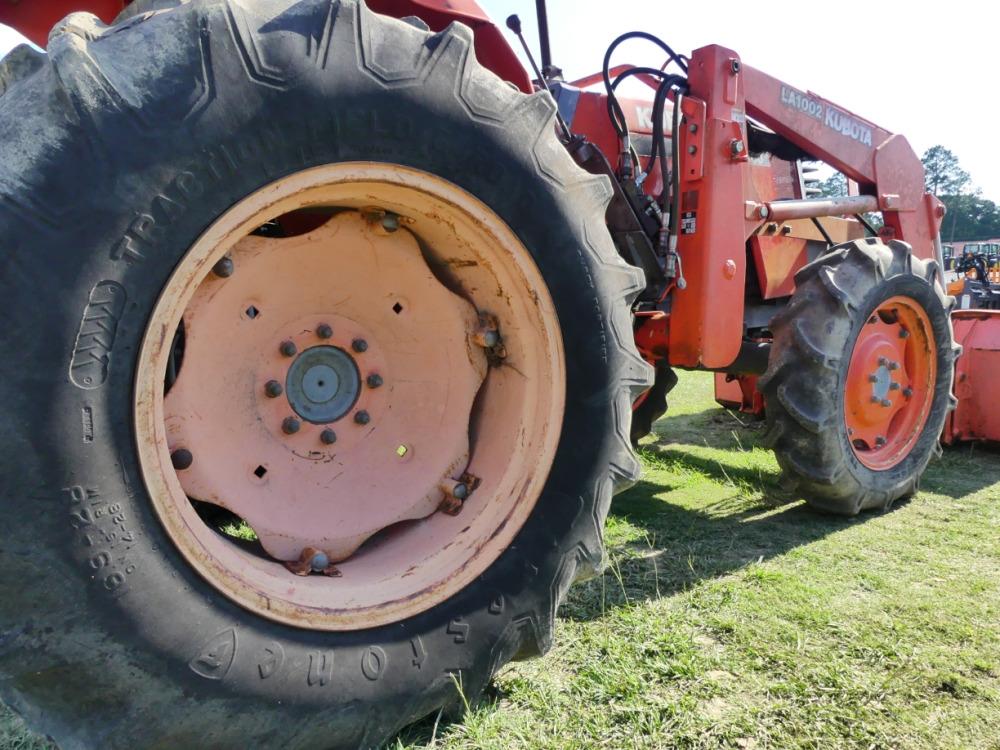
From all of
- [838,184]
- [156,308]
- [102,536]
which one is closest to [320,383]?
[156,308]

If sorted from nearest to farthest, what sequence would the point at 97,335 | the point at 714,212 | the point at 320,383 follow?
the point at 97,335 → the point at 320,383 → the point at 714,212

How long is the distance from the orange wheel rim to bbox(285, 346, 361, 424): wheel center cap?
A: 2.63 metres

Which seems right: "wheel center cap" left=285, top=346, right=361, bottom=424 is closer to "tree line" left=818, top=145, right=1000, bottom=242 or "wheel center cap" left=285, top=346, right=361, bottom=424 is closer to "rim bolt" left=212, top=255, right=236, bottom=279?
"rim bolt" left=212, top=255, right=236, bottom=279

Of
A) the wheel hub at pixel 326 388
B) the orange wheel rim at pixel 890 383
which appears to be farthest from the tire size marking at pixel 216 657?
the orange wheel rim at pixel 890 383

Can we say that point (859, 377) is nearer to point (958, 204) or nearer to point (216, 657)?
point (216, 657)

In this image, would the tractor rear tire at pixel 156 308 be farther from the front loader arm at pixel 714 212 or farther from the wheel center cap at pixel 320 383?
the front loader arm at pixel 714 212

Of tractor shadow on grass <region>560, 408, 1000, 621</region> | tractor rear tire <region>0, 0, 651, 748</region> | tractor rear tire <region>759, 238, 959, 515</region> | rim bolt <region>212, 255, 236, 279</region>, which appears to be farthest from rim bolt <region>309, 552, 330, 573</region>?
tractor rear tire <region>759, 238, 959, 515</region>

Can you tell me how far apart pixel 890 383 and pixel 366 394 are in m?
2.92

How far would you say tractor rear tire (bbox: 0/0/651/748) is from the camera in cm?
134

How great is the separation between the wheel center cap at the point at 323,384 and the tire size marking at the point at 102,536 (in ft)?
2.21

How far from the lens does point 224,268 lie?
6.18ft

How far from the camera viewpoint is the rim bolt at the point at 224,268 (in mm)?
1883

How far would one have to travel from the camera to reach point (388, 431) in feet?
7.14

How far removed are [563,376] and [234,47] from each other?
108cm
